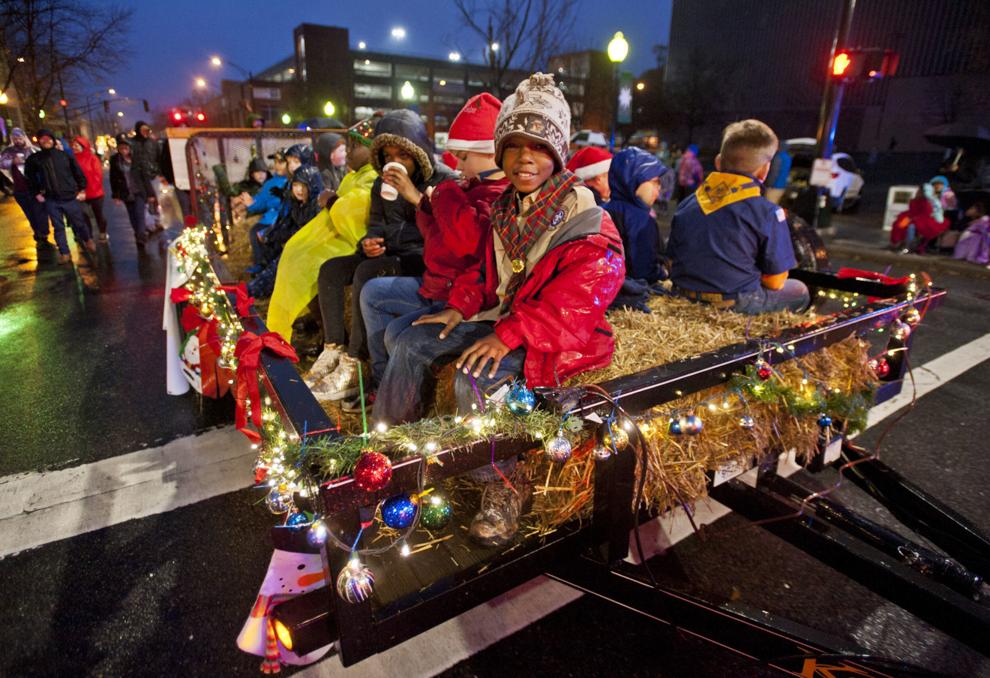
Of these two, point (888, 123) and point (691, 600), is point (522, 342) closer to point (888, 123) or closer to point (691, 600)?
point (691, 600)

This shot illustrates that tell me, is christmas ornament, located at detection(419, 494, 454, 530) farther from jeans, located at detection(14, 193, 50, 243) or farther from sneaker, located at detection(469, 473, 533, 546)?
jeans, located at detection(14, 193, 50, 243)

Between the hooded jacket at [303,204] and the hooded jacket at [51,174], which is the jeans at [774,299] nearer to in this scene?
the hooded jacket at [303,204]

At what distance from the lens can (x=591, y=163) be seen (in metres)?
4.16

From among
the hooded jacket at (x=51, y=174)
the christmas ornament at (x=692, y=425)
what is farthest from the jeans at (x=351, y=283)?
the hooded jacket at (x=51, y=174)

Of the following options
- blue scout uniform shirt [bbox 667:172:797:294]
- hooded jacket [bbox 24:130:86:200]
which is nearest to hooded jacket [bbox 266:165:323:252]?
blue scout uniform shirt [bbox 667:172:797:294]

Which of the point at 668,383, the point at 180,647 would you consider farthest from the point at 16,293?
the point at 668,383

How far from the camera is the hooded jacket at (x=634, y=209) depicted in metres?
3.93

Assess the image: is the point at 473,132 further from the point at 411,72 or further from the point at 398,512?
the point at 411,72

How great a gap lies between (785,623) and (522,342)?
1.25 meters

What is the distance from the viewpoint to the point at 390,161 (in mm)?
3656

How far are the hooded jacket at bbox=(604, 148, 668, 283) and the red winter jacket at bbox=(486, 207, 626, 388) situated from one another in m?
1.74

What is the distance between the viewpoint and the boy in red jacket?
8.43ft

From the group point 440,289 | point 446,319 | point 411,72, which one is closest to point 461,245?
point 440,289

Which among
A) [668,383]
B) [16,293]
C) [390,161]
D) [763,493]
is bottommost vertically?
[16,293]
